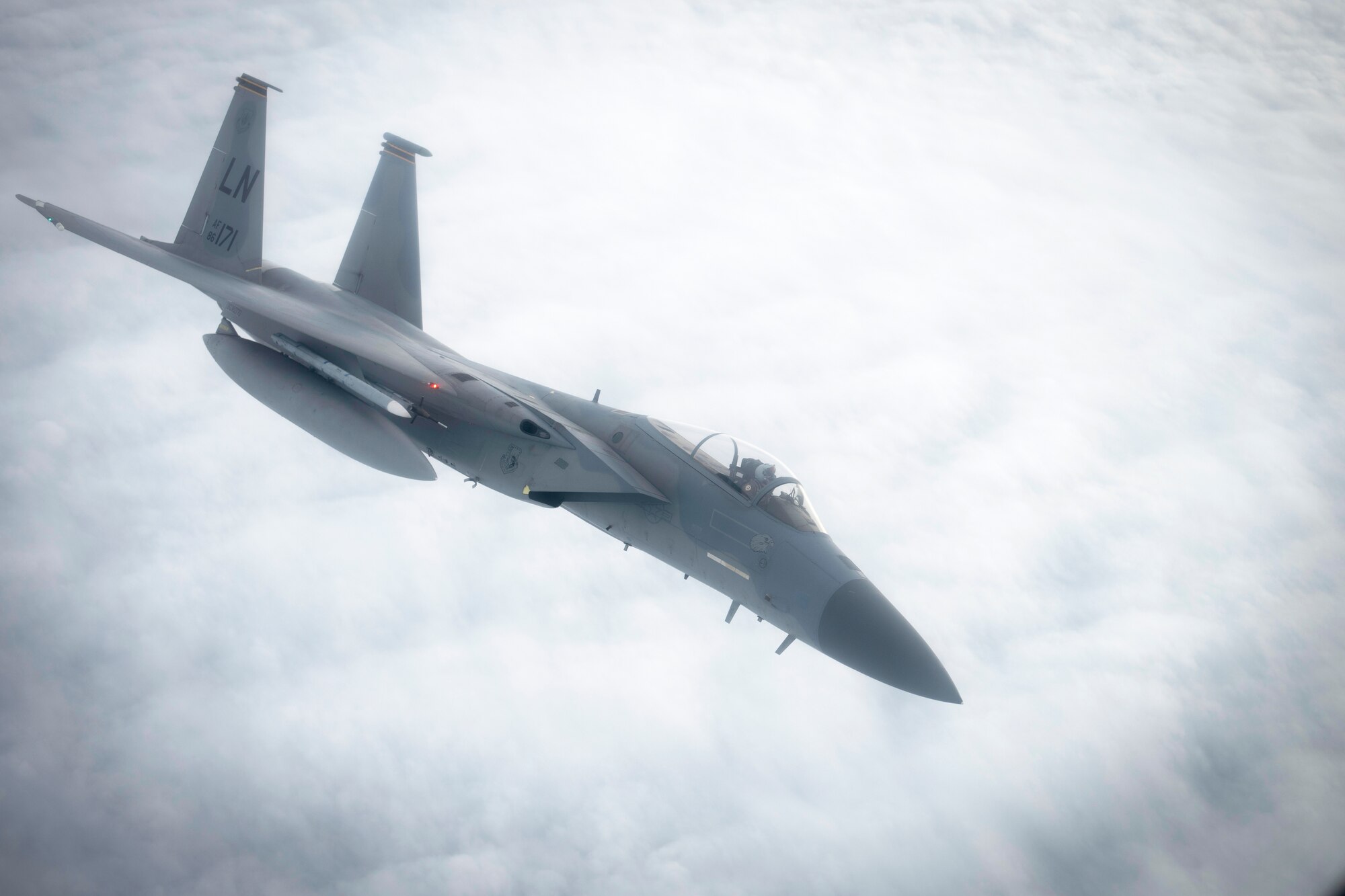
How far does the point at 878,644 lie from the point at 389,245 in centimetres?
1634

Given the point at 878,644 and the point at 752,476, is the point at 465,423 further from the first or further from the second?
the point at 878,644

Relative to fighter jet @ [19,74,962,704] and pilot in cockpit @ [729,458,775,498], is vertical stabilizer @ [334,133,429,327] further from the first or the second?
pilot in cockpit @ [729,458,775,498]

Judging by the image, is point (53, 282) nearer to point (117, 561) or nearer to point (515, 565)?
point (117, 561)

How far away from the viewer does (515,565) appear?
120m

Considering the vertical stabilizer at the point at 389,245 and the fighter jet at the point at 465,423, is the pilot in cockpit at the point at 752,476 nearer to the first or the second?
the fighter jet at the point at 465,423

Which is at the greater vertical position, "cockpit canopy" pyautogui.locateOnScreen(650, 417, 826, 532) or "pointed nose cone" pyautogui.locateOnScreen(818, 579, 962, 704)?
"cockpit canopy" pyautogui.locateOnScreen(650, 417, 826, 532)

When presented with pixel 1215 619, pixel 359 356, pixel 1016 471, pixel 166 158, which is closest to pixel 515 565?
pixel 1016 471

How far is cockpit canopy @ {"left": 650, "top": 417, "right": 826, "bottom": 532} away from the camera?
566 inches

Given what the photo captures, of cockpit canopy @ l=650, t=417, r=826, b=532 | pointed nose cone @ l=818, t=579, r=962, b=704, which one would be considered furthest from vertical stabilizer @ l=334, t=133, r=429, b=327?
pointed nose cone @ l=818, t=579, r=962, b=704

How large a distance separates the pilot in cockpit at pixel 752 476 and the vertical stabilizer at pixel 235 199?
46.3ft

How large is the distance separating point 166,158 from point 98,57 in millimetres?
37198

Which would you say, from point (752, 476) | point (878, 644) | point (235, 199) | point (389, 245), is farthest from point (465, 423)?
point (235, 199)

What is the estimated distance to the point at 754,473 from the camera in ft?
48.2

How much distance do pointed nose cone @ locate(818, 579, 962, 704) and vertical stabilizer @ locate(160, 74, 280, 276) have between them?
55.0ft
